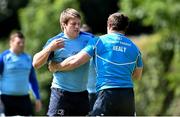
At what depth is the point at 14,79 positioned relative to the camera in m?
13.3

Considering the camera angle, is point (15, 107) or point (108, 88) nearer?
point (108, 88)

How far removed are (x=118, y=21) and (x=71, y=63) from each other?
0.73 m

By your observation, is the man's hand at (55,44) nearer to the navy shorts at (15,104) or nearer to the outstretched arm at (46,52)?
the outstretched arm at (46,52)

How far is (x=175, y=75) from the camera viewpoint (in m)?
22.4

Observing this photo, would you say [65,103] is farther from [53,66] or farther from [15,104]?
[15,104]

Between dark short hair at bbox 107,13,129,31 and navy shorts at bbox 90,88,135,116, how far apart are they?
0.70 metres

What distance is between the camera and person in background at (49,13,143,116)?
866cm

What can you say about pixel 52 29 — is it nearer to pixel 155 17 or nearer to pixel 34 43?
pixel 34 43

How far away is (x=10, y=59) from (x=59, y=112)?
4127 mm

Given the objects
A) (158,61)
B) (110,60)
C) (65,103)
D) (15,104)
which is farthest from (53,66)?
(158,61)

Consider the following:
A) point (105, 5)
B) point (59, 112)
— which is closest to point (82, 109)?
point (59, 112)

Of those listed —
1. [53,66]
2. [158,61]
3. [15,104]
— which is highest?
[53,66]

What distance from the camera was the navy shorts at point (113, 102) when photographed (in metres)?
8.65

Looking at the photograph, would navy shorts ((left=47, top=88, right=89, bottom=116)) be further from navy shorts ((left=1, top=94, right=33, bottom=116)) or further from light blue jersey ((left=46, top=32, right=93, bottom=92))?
navy shorts ((left=1, top=94, right=33, bottom=116))
